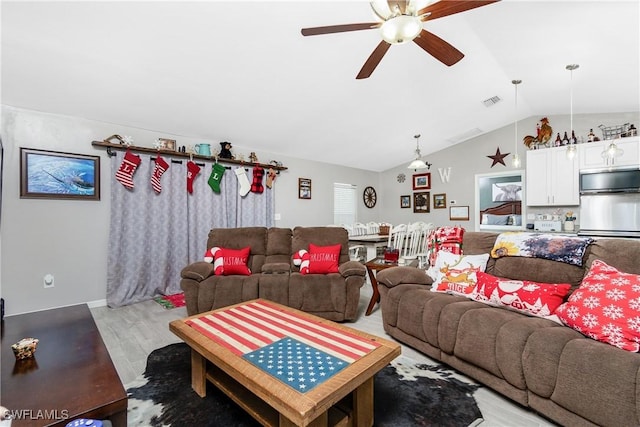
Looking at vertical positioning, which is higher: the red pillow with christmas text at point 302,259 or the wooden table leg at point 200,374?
the red pillow with christmas text at point 302,259

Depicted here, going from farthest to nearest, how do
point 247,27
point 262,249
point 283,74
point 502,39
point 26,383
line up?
point 262,249 → point 283,74 → point 502,39 → point 247,27 → point 26,383

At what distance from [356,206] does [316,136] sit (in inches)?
99.2

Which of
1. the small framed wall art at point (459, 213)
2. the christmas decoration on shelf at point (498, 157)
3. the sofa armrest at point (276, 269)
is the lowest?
the sofa armrest at point (276, 269)

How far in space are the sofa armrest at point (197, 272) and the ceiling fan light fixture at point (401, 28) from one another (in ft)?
8.48

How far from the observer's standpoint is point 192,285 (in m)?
2.88

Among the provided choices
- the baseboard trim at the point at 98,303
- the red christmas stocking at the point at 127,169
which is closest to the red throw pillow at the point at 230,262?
the red christmas stocking at the point at 127,169

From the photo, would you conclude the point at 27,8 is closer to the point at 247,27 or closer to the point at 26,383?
the point at 247,27

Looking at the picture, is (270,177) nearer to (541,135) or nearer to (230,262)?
(230,262)

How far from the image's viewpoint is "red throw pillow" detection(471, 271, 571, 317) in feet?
5.99

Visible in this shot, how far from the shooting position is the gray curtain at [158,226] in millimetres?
3541

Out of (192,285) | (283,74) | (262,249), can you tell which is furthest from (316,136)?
(192,285)

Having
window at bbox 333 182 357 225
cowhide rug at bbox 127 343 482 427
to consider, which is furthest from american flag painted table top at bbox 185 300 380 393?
window at bbox 333 182 357 225

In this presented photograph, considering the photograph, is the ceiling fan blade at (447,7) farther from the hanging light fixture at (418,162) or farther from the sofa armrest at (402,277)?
the hanging light fixture at (418,162)

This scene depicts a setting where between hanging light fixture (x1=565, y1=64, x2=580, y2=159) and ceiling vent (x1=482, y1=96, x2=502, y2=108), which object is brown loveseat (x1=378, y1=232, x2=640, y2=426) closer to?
hanging light fixture (x1=565, y1=64, x2=580, y2=159)
